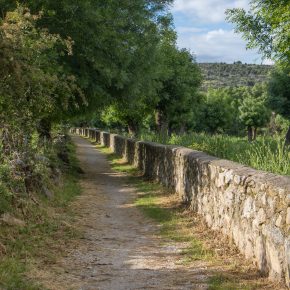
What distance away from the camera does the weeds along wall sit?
5.45 m

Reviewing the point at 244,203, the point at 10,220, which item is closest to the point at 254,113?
the point at 244,203

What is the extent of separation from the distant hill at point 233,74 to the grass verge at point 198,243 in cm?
9629

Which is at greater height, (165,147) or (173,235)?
(165,147)

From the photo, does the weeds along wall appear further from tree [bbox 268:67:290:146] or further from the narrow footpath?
tree [bbox 268:67:290:146]

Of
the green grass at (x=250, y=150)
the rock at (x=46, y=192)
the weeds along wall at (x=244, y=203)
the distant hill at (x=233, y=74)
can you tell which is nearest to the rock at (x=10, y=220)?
the rock at (x=46, y=192)

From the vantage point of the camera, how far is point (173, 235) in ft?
28.1

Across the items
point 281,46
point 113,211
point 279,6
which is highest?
point 279,6

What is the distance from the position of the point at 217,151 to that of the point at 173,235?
375cm

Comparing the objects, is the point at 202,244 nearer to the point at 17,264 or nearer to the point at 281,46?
the point at 17,264

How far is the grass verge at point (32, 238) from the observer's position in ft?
18.7

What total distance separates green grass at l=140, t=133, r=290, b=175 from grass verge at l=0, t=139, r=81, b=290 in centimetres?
363

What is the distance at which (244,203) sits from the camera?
683cm

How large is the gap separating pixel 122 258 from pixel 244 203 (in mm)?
2052

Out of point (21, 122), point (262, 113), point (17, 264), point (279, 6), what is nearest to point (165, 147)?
point (279, 6)
